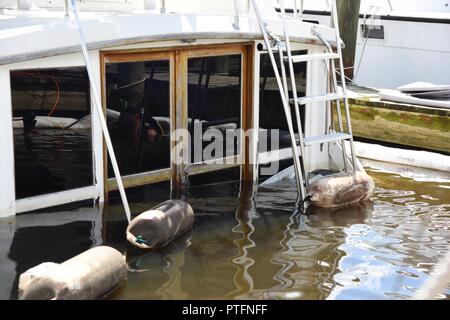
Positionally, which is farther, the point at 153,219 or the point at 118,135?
the point at 118,135

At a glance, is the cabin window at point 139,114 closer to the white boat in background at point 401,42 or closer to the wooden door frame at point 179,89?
the wooden door frame at point 179,89

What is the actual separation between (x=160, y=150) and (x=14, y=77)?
176 cm

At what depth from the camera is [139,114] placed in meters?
7.20

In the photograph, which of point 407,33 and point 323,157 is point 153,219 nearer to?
point 323,157

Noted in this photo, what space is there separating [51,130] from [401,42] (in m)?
9.26

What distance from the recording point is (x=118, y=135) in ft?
23.5

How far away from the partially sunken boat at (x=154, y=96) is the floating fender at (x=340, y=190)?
12cm

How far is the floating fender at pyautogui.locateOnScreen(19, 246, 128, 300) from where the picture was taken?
4.73m

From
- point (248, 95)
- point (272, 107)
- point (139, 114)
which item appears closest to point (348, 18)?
point (272, 107)

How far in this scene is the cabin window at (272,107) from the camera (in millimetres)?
8031

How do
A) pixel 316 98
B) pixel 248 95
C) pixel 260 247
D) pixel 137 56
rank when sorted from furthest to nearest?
pixel 248 95 → pixel 316 98 → pixel 137 56 → pixel 260 247

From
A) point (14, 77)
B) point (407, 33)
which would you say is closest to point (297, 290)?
point (14, 77)

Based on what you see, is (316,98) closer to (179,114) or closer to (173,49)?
(179,114)
